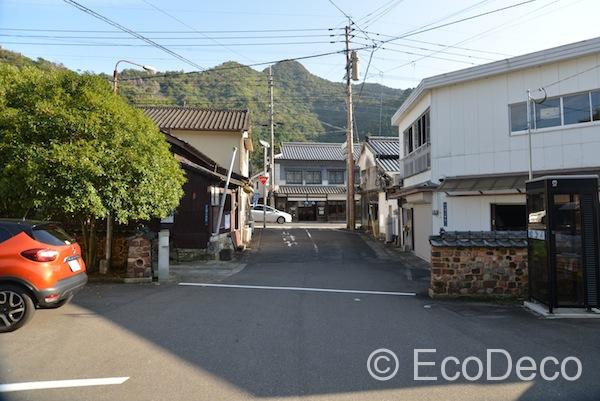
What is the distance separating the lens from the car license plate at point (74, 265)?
725 centimetres

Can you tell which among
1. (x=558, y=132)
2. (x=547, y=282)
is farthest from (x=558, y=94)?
(x=547, y=282)

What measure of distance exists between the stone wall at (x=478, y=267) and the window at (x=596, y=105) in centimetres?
602

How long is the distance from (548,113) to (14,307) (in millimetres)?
14751

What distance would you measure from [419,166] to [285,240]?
9.77 meters

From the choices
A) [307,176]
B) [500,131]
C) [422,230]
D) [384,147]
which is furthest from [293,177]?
[500,131]

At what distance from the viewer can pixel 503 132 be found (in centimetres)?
1442

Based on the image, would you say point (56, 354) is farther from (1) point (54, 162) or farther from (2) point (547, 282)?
(2) point (547, 282)

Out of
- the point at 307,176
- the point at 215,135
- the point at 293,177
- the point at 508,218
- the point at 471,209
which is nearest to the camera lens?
the point at 508,218

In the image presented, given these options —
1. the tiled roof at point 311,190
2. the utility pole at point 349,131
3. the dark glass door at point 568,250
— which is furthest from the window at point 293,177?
the dark glass door at point 568,250

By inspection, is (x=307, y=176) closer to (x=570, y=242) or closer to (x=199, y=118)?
(x=199, y=118)

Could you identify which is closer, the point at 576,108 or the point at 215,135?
the point at 576,108

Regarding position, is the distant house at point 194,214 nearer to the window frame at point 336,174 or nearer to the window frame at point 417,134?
the window frame at point 417,134

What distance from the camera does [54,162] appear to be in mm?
9594

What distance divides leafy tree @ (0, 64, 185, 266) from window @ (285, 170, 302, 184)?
34.9 m
